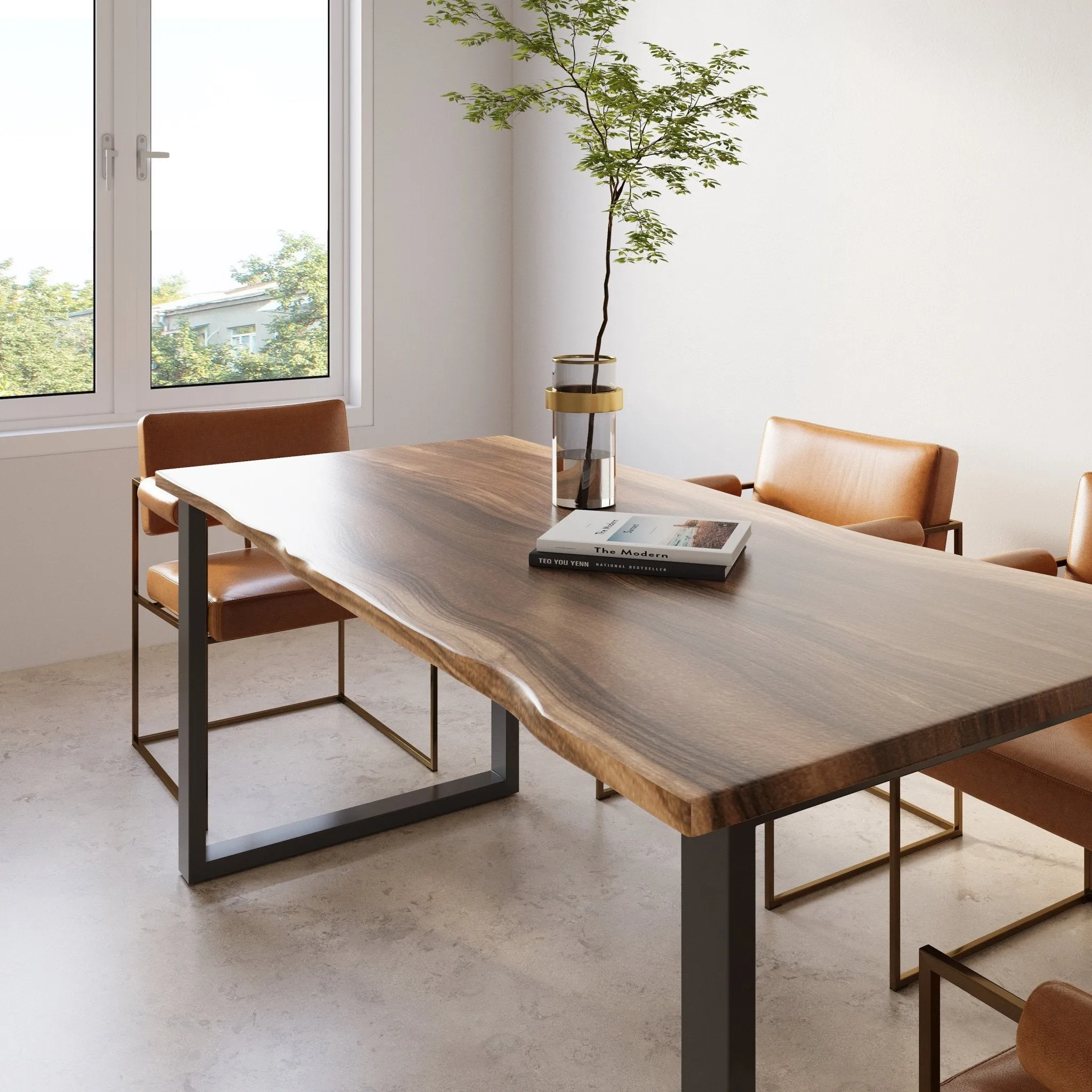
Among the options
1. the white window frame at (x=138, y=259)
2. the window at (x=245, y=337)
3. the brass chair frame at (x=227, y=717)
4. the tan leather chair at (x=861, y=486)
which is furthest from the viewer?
the window at (x=245, y=337)

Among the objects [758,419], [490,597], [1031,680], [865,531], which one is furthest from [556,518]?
[758,419]

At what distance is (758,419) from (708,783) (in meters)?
2.83

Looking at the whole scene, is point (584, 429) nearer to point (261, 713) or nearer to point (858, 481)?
point (858, 481)

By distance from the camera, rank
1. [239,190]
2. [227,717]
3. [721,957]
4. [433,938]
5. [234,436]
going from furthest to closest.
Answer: [239,190] < [227,717] < [234,436] < [433,938] < [721,957]

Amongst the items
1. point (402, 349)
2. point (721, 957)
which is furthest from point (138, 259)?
point (721, 957)

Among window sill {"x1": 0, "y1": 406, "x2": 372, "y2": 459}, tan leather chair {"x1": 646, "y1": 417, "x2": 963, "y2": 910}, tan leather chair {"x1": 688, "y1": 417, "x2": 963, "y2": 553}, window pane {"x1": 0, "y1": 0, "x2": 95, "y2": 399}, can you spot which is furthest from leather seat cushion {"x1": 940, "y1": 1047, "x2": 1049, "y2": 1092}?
window pane {"x1": 0, "y1": 0, "x2": 95, "y2": 399}

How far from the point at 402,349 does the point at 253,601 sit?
195cm

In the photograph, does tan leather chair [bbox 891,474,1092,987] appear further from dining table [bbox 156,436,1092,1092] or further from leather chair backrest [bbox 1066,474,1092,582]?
leather chair backrest [bbox 1066,474,1092,582]

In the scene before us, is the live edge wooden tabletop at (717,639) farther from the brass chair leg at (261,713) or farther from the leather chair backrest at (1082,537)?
the brass chair leg at (261,713)

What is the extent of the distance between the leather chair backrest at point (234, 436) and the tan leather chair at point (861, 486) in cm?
104

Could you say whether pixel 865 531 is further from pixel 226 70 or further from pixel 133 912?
pixel 226 70

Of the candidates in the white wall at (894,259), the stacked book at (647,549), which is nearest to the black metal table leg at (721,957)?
the stacked book at (647,549)

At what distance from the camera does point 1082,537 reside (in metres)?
2.50

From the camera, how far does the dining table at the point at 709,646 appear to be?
110 centimetres
